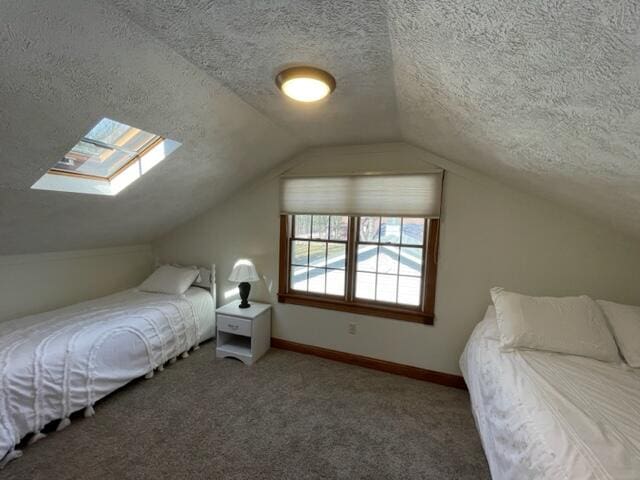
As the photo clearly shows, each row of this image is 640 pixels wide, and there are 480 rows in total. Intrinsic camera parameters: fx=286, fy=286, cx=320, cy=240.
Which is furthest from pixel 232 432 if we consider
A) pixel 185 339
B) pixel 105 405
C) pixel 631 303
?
pixel 631 303

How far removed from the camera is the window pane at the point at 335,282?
3020 mm

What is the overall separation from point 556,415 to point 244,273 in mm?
2579

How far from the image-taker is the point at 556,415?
127 centimetres

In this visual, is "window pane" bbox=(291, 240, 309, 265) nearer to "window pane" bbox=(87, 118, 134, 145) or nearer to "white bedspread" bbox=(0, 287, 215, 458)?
"white bedspread" bbox=(0, 287, 215, 458)

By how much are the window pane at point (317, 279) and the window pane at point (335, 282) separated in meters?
0.06

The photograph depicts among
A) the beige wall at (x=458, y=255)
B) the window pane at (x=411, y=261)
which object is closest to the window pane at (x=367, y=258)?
the window pane at (x=411, y=261)

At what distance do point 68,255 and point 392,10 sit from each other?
3.54 metres

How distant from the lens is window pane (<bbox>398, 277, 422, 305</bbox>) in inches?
109

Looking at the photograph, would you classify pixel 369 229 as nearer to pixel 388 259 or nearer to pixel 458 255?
pixel 388 259

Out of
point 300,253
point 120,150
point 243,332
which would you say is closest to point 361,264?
point 300,253

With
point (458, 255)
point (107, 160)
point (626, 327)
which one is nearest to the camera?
point (626, 327)

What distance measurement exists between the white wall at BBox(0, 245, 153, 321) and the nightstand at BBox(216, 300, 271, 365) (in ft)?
4.73

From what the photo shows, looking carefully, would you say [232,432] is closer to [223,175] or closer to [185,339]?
[185,339]

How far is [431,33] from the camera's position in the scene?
91 cm
